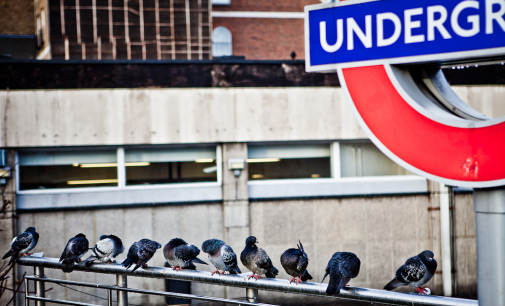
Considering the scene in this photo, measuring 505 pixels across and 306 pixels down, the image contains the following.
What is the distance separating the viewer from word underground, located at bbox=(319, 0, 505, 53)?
234 cm

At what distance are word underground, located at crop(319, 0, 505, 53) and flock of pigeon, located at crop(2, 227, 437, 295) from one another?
1.58 metres

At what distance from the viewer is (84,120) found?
437 inches

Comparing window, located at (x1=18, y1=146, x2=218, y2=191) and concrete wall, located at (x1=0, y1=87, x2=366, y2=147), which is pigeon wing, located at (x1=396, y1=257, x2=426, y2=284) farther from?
window, located at (x1=18, y1=146, x2=218, y2=191)

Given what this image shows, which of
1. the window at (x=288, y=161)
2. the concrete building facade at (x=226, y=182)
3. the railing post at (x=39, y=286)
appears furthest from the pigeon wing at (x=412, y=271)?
the window at (x=288, y=161)

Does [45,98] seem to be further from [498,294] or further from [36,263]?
[498,294]

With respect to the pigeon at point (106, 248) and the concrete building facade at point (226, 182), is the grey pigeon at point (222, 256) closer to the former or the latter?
the pigeon at point (106, 248)

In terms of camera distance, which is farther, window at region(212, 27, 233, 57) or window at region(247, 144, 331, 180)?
window at region(212, 27, 233, 57)

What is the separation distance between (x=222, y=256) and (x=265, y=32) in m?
28.5

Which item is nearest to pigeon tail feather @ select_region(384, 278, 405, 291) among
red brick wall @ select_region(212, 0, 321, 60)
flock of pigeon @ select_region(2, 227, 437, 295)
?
flock of pigeon @ select_region(2, 227, 437, 295)

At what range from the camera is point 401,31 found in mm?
2588

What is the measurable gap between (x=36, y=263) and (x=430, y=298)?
134 inches

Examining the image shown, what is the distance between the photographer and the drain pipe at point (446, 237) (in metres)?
12.0

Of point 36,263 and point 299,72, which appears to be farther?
point 299,72

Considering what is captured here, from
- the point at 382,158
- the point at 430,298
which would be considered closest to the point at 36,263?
the point at 430,298
